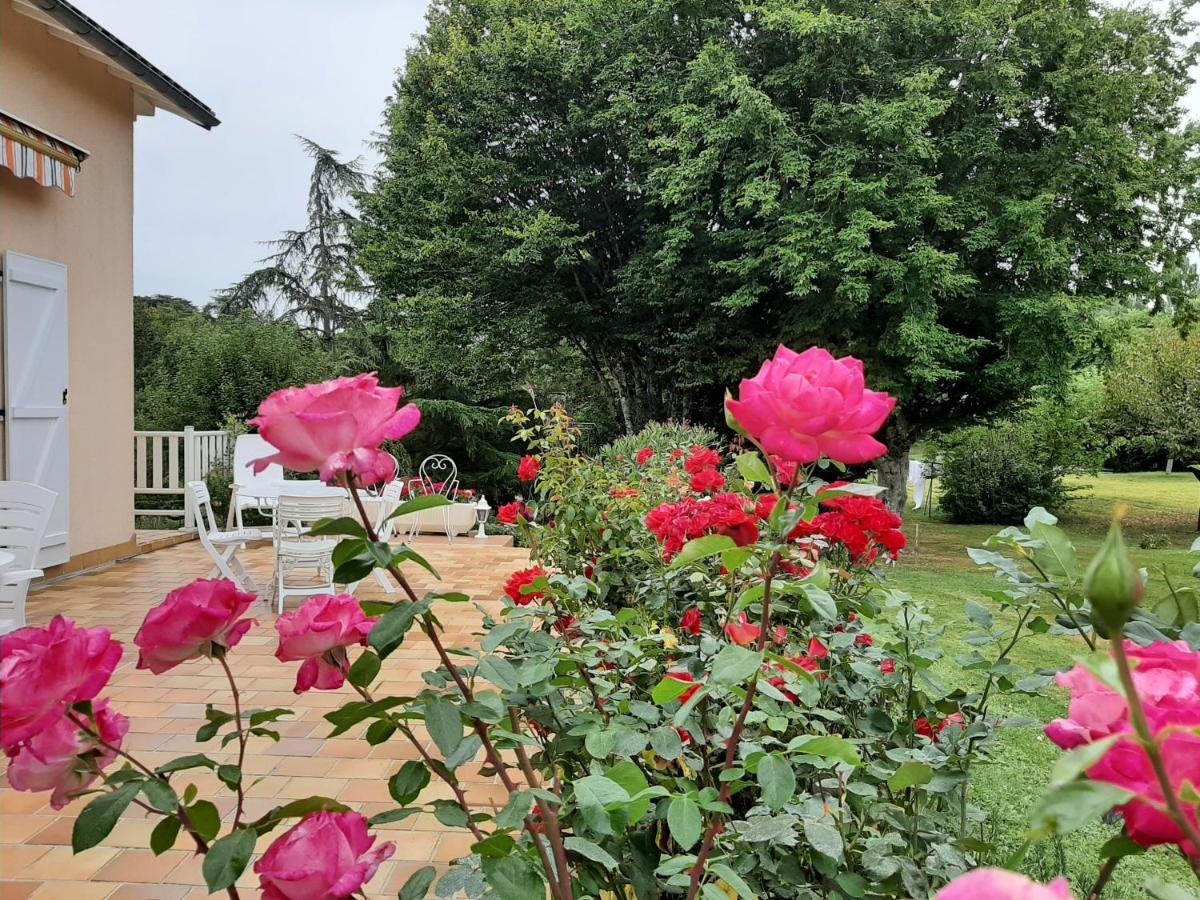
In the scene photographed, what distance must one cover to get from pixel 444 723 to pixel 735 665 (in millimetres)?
239

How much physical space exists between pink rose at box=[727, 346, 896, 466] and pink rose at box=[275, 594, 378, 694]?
1.22 ft

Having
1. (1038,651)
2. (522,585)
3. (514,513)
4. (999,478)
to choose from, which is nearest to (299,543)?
(514,513)

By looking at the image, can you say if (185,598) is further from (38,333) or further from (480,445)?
(480,445)

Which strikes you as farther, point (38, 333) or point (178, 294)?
point (178, 294)

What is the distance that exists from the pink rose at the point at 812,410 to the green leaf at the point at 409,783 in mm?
421

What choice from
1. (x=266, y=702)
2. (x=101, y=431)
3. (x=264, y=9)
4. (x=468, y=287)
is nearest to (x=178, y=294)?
(x=468, y=287)

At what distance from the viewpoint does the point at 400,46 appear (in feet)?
44.4

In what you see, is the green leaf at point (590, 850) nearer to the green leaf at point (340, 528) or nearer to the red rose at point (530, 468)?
the green leaf at point (340, 528)

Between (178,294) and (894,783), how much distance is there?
71.2ft

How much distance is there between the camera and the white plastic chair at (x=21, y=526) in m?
2.87

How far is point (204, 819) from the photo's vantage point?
0.60 m

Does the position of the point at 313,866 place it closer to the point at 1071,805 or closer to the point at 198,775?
the point at 1071,805

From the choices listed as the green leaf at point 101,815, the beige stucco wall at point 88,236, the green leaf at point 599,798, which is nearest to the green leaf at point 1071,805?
the green leaf at point 599,798

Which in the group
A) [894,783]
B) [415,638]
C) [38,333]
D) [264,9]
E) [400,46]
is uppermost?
[400,46]
